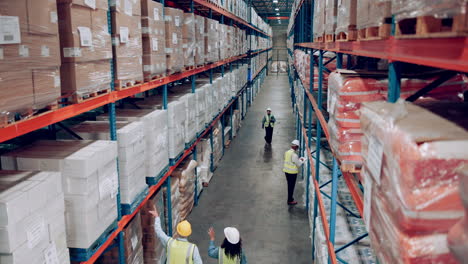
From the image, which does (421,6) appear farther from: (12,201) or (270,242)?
(270,242)

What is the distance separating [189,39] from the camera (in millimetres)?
7059

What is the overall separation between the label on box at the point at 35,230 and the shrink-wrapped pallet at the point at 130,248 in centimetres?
187

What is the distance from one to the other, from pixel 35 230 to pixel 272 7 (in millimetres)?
39773

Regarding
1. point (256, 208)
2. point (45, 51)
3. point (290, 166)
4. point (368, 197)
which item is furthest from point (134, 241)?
point (290, 166)

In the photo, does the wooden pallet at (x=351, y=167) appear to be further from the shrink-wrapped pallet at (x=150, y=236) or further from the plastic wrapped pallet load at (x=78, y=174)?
the shrink-wrapped pallet at (x=150, y=236)

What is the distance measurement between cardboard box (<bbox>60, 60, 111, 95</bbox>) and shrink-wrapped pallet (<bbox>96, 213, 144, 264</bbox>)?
181cm

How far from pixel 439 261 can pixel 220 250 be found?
3.86m

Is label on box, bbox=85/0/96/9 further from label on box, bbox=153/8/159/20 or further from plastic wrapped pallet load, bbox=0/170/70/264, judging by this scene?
label on box, bbox=153/8/159/20

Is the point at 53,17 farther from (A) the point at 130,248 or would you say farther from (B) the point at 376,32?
(A) the point at 130,248

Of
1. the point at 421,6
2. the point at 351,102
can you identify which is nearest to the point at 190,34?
the point at 351,102

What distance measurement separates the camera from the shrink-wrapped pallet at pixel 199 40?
7684mm

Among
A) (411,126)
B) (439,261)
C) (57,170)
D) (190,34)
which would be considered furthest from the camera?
(190,34)

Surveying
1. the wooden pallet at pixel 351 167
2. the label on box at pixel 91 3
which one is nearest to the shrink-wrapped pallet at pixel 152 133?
the label on box at pixel 91 3

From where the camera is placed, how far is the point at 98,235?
3.62m
